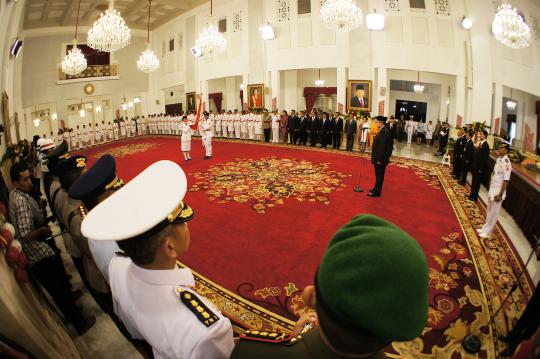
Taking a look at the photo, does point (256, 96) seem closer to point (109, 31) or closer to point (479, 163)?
point (109, 31)

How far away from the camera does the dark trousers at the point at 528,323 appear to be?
2023 millimetres

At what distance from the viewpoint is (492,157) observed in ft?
22.4

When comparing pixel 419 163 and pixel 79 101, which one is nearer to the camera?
pixel 419 163

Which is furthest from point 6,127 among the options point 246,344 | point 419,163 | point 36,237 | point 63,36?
point 63,36

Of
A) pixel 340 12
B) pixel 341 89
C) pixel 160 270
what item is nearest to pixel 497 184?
pixel 160 270

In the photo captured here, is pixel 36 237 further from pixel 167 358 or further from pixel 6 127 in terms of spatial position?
pixel 6 127

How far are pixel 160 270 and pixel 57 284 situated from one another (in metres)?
2.06

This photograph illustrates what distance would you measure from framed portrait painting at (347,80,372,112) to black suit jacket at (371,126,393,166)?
7.31 meters

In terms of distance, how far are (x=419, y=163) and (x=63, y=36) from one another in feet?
60.5

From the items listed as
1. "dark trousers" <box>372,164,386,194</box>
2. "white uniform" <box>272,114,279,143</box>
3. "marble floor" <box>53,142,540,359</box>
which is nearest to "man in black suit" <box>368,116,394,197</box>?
"dark trousers" <box>372,164,386,194</box>

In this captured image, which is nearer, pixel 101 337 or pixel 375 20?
pixel 101 337

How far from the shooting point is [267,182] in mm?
6531

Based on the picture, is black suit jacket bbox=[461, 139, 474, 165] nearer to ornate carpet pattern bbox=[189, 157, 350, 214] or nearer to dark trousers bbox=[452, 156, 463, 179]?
dark trousers bbox=[452, 156, 463, 179]

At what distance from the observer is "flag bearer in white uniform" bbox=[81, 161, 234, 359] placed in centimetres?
99
